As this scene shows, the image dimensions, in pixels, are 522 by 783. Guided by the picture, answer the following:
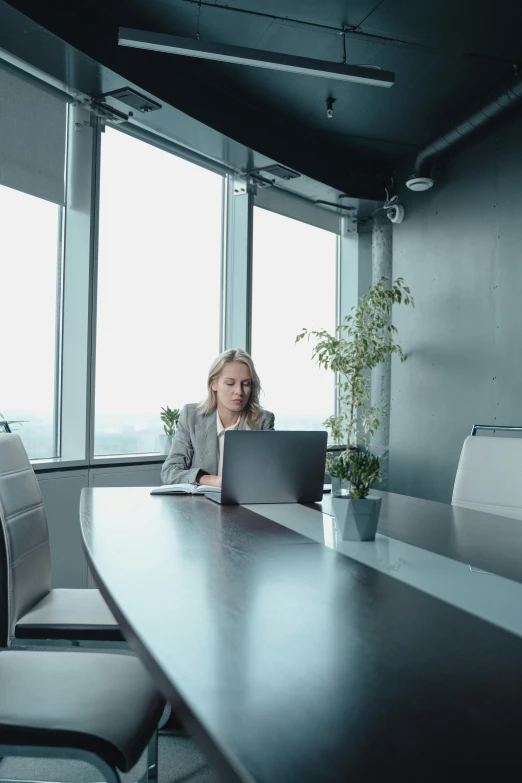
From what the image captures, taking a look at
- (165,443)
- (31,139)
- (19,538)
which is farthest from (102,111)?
(19,538)

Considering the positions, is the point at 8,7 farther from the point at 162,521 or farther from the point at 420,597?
the point at 420,597

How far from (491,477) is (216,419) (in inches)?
52.3

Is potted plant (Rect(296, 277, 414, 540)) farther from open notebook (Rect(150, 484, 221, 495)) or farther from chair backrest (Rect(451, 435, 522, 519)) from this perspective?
open notebook (Rect(150, 484, 221, 495))

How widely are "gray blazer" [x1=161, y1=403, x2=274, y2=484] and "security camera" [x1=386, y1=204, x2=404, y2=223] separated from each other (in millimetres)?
4147

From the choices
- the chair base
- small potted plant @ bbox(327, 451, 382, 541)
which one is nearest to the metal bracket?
small potted plant @ bbox(327, 451, 382, 541)

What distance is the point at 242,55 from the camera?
3.72 metres

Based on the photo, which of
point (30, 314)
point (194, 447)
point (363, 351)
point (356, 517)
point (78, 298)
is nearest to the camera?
point (356, 517)

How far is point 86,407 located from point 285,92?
10.3 ft

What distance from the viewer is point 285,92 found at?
5.52 m

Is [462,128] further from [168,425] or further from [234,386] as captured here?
[234,386]

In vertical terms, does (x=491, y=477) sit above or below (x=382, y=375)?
below

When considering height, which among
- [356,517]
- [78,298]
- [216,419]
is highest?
[78,298]

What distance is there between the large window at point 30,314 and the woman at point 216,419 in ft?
5.11

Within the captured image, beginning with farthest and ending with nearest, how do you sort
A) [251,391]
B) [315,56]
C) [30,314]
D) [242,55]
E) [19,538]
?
[315,56], [30,314], [242,55], [251,391], [19,538]
